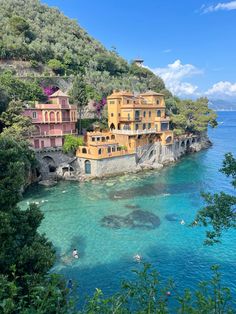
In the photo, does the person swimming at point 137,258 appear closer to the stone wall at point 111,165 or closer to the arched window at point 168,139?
the stone wall at point 111,165

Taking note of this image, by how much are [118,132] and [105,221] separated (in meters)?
21.3

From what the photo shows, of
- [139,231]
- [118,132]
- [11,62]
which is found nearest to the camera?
[139,231]

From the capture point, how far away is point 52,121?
3875 centimetres

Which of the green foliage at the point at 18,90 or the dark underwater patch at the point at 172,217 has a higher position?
the green foliage at the point at 18,90

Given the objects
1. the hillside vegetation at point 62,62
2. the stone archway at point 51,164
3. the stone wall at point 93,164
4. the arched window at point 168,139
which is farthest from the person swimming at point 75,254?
the arched window at point 168,139

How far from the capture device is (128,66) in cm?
7838

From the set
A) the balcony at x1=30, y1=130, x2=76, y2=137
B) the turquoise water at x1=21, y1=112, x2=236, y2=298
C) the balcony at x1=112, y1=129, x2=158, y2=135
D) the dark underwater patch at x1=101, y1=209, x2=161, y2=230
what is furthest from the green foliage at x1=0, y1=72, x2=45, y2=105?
the dark underwater patch at x1=101, y1=209, x2=161, y2=230

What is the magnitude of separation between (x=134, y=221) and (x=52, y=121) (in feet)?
67.8

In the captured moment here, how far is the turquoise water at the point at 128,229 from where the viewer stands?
17.4m

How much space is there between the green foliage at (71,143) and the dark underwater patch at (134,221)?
1556 centimetres

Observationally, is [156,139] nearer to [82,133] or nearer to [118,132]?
[118,132]

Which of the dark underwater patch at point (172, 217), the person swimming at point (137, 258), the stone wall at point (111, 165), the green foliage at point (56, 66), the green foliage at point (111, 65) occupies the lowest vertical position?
the person swimming at point (137, 258)

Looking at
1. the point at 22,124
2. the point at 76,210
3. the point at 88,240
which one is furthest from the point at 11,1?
the point at 88,240

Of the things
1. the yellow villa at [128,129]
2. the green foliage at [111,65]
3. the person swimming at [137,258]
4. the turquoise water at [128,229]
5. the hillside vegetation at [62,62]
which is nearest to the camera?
the turquoise water at [128,229]
